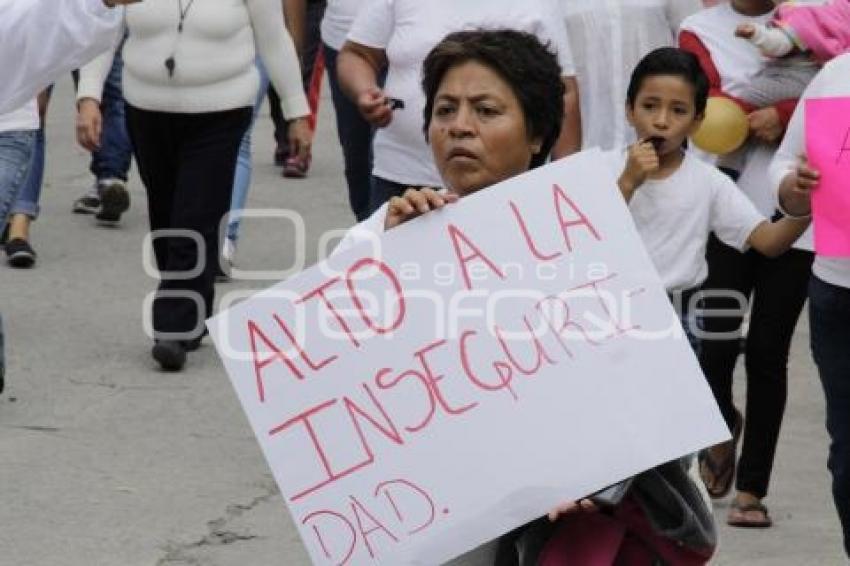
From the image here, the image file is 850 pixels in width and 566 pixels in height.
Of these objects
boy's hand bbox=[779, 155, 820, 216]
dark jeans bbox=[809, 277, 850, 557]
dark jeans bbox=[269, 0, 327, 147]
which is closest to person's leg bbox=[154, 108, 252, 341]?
dark jeans bbox=[809, 277, 850, 557]

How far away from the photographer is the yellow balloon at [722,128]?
6.89 meters

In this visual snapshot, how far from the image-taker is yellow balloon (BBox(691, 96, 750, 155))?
6.89m

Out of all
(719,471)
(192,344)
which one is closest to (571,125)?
(719,471)

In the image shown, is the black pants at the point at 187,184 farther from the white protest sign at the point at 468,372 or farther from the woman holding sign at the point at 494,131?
Result: the white protest sign at the point at 468,372

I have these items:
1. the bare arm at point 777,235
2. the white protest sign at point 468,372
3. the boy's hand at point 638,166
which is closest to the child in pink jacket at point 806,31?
the bare arm at point 777,235

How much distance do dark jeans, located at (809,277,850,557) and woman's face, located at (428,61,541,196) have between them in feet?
4.93

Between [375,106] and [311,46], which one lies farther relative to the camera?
[311,46]

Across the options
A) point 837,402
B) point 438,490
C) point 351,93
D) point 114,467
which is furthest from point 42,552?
point 438,490

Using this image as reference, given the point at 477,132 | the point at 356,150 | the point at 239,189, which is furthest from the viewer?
the point at 239,189

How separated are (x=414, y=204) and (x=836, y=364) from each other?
6.33 feet

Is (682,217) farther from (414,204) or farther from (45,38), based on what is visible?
(45,38)

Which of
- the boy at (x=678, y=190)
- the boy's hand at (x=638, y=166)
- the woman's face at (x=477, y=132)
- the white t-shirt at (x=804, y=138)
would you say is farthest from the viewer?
the boy at (x=678, y=190)

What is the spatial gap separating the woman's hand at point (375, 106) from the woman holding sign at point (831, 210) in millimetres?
1653

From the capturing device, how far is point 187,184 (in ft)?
28.6
